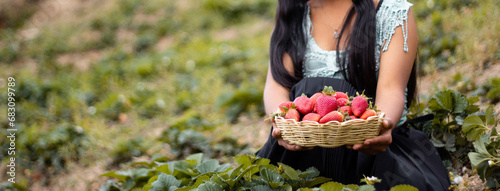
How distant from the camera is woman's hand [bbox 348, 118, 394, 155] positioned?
1.53 m

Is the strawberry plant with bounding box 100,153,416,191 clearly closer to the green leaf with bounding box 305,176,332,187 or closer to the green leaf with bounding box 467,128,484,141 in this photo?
the green leaf with bounding box 305,176,332,187

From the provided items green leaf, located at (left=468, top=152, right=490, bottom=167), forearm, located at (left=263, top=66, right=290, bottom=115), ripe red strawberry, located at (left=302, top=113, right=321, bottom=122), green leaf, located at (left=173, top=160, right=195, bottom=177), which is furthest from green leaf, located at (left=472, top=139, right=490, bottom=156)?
green leaf, located at (left=173, top=160, right=195, bottom=177)

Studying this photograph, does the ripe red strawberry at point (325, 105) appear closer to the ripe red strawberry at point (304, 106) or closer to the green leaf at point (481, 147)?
the ripe red strawberry at point (304, 106)

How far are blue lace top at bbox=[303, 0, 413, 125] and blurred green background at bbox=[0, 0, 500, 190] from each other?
106cm

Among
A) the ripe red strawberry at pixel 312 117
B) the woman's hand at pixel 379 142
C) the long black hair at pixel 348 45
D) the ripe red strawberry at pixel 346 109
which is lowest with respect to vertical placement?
the woman's hand at pixel 379 142

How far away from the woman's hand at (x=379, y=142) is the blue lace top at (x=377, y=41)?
0.45 m

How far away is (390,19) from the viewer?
1.91 m

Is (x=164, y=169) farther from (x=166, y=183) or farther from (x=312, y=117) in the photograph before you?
(x=312, y=117)

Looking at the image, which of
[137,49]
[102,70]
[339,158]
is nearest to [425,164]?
[339,158]

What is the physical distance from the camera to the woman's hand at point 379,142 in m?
1.53

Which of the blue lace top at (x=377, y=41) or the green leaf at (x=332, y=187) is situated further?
the blue lace top at (x=377, y=41)

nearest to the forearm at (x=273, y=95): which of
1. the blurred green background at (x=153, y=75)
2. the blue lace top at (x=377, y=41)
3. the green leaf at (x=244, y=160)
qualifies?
the blue lace top at (x=377, y=41)

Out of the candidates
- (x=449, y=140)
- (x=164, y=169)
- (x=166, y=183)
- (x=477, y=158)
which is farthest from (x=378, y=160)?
(x=164, y=169)

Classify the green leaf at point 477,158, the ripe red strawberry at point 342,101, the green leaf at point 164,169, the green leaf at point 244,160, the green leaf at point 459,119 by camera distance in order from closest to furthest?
1. the ripe red strawberry at point 342,101
2. the green leaf at point 477,158
3. the green leaf at point 244,160
4. the green leaf at point 459,119
5. the green leaf at point 164,169
